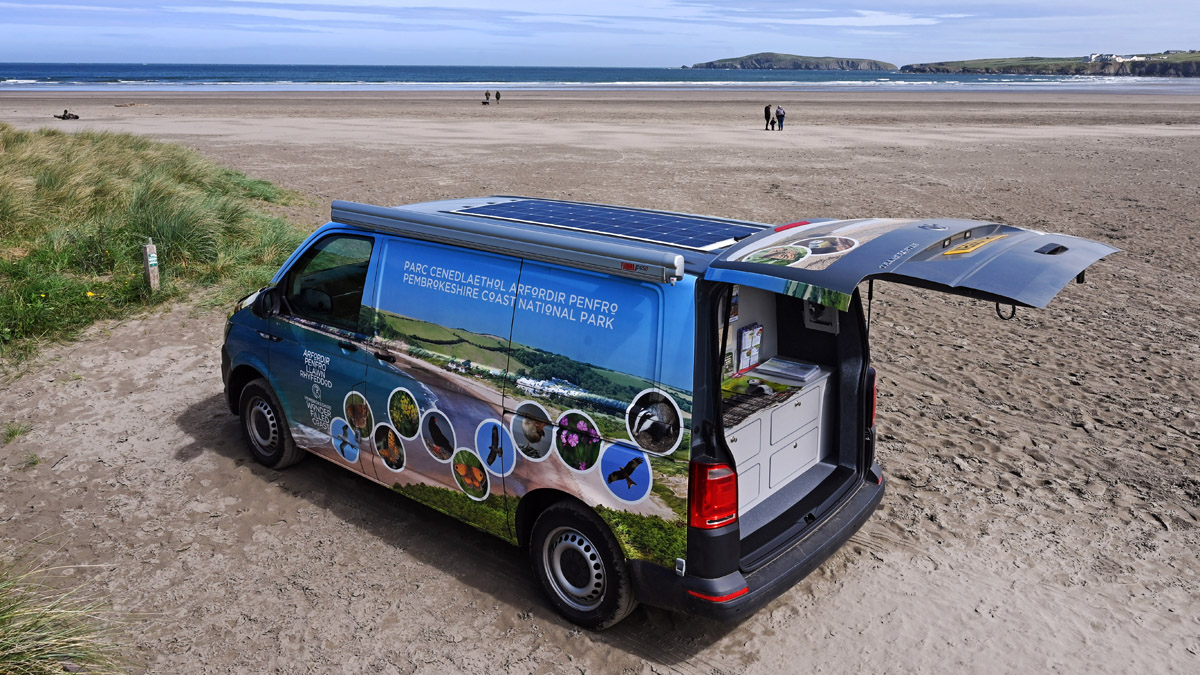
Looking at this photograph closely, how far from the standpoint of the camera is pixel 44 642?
12.1 feet

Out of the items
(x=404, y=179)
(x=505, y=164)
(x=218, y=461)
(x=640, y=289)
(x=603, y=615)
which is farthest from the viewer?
(x=505, y=164)

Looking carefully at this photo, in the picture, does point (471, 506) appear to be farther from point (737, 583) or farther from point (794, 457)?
point (794, 457)

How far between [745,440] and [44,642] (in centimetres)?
326

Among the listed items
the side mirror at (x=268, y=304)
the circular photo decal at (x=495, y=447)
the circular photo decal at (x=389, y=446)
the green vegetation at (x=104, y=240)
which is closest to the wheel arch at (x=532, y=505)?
the circular photo decal at (x=495, y=447)

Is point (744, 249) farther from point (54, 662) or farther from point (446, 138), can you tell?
point (446, 138)

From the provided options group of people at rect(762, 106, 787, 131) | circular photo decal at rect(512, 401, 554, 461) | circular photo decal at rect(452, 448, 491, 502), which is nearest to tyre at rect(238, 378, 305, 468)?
circular photo decal at rect(452, 448, 491, 502)

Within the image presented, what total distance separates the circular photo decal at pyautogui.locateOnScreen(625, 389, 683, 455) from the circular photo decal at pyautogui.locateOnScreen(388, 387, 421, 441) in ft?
5.14

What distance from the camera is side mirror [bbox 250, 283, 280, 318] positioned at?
19.4 ft

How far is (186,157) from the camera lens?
1747cm

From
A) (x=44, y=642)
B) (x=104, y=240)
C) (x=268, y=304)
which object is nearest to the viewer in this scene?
(x=44, y=642)

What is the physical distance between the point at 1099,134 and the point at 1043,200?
61.7 feet

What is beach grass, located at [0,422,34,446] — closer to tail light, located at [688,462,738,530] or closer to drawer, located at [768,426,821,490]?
tail light, located at [688,462,738,530]

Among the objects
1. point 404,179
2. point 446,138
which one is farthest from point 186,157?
point 446,138

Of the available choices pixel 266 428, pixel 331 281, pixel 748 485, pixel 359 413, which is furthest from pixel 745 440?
pixel 266 428
